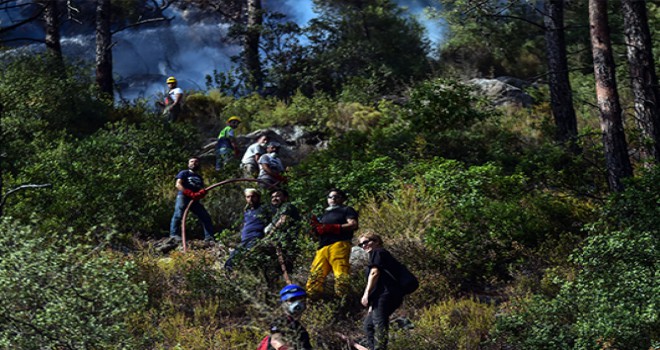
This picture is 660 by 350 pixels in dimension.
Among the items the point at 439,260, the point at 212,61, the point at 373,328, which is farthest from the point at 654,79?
the point at 212,61

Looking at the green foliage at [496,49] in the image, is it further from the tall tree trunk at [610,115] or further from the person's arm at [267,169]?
the tall tree trunk at [610,115]

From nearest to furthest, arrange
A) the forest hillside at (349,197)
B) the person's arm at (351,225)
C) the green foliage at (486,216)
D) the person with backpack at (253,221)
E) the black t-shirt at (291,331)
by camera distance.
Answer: the black t-shirt at (291,331) < the forest hillside at (349,197) < the person's arm at (351,225) < the person with backpack at (253,221) < the green foliage at (486,216)

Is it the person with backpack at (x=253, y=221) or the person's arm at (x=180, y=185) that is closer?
the person with backpack at (x=253, y=221)

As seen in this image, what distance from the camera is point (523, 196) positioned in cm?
1269

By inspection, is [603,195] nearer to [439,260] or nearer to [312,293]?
[439,260]

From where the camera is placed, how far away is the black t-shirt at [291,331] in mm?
6926

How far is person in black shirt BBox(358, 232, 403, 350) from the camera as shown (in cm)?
848

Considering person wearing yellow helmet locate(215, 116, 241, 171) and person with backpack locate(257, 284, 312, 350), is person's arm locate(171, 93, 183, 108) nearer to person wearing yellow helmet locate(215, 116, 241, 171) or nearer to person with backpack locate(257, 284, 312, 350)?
person wearing yellow helmet locate(215, 116, 241, 171)

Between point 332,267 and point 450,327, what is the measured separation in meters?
1.49

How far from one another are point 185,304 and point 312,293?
1.60 m

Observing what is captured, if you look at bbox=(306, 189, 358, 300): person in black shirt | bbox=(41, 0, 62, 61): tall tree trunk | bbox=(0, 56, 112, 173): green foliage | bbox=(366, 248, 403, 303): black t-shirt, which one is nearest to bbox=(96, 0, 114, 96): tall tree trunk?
bbox=(41, 0, 62, 61): tall tree trunk

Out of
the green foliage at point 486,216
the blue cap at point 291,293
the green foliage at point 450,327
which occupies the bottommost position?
the green foliage at point 450,327

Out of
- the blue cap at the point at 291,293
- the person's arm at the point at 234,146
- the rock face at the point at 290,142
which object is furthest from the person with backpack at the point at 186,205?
the blue cap at the point at 291,293

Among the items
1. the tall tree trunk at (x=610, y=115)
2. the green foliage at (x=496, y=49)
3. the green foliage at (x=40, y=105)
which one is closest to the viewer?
the tall tree trunk at (x=610, y=115)
